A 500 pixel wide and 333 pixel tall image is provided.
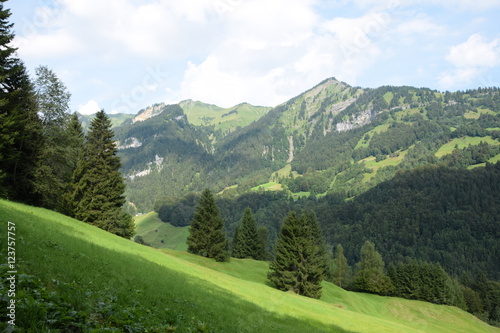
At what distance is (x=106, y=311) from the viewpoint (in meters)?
8.16

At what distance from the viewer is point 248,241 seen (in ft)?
290

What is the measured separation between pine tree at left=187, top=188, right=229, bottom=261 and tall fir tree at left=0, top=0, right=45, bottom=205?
29238 millimetres

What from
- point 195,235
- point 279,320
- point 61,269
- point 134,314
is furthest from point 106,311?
point 195,235

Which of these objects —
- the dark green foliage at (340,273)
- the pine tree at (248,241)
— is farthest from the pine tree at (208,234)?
the dark green foliage at (340,273)

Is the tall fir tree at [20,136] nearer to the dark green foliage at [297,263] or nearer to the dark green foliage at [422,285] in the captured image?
the dark green foliage at [297,263]

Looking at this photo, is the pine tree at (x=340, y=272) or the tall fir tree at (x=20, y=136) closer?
the tall fir tree at (x=20, y=136)

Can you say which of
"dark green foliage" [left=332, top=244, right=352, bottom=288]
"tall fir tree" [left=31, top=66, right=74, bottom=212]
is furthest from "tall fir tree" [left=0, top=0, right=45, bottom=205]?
"dark green foliage" [left=332, top=244, right=352, bottom=288]

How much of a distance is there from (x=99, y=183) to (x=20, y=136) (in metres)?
15.4

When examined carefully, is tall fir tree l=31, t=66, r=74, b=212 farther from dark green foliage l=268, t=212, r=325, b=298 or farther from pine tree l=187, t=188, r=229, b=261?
dark green foliage l=268, t=212, r=325, b=298

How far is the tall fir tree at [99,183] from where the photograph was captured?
46.5m

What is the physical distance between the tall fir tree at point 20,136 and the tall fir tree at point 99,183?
8.31m

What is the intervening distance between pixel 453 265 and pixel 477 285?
6821cm

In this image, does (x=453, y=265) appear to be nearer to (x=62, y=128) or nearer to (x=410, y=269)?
(x=410, y=269)

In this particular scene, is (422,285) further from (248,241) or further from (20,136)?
(20,136)
